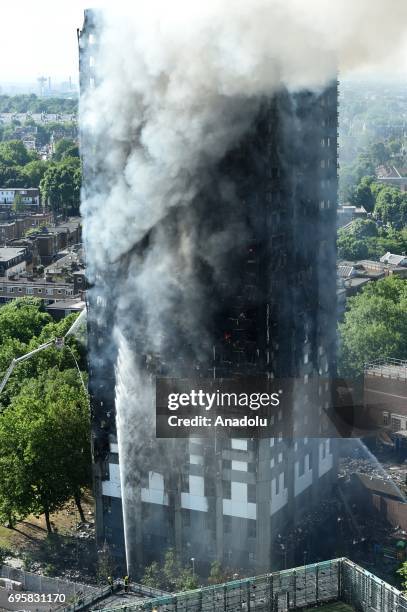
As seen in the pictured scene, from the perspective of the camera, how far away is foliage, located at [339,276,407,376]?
1981 inches

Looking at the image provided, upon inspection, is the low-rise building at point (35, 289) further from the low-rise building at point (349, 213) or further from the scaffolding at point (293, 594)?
the scaffolding at point (293, 594)

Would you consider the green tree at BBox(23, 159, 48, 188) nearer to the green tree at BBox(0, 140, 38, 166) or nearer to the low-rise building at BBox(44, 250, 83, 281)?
the green tree at BBox(0, 140, 38, 166)

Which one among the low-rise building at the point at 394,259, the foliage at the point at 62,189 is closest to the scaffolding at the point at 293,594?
the low-rise building at the point at 394,259

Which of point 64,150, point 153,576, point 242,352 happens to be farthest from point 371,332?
point 64,150

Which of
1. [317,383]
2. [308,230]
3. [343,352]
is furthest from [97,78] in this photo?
[343,352]

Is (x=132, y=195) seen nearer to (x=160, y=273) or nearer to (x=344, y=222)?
(x=160, y=273)

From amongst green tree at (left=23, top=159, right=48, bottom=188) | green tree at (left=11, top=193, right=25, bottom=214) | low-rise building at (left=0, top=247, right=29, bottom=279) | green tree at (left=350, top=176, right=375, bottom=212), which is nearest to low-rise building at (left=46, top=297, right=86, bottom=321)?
low-rise building at (left=0, top=247, right=29, bottom=279)

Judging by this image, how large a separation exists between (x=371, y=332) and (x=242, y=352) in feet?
64.3

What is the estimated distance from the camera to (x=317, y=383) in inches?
1441

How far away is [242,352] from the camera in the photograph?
32.9m

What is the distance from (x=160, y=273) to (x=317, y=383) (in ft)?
21.8

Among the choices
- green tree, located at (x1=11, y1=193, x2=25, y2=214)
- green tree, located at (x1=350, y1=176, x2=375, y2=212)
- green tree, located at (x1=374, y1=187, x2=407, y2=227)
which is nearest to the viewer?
green tree, located at (x1=374, y1=187, x2=407, y2=227)

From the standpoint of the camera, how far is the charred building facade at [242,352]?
32656 millimetres

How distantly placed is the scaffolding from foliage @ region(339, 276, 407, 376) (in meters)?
23.9
